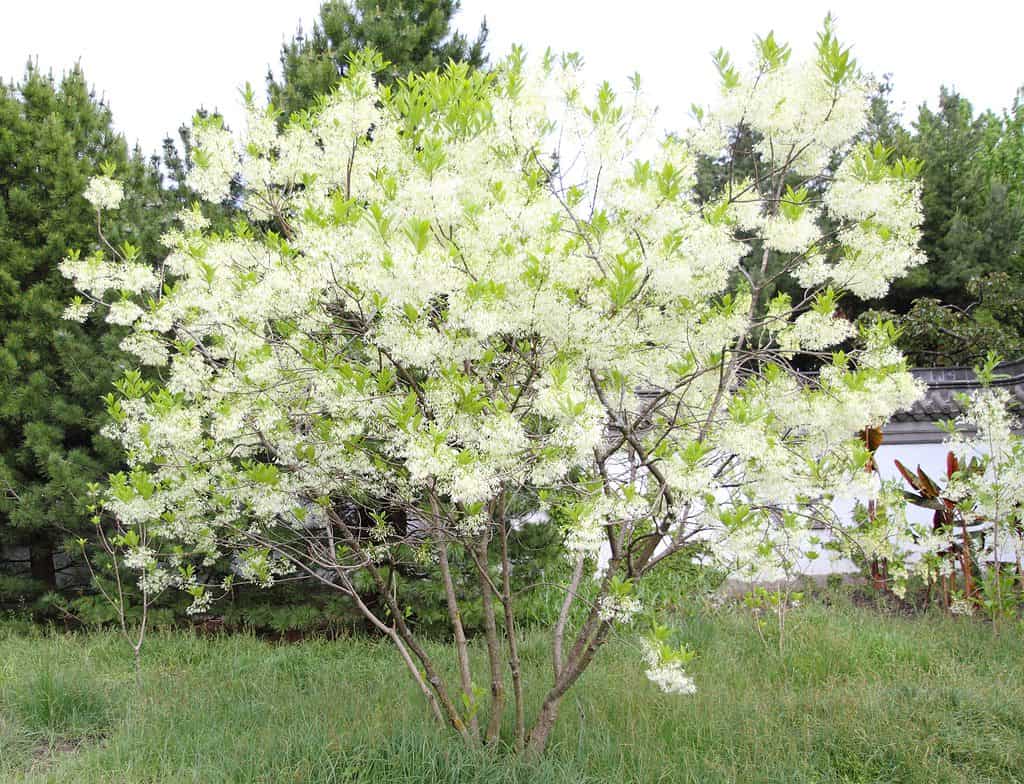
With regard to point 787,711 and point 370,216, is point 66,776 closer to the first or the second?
point 370,216

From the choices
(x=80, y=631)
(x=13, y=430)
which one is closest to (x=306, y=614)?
(x=80, y=631)

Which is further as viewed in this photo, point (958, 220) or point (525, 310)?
point (958, 220)

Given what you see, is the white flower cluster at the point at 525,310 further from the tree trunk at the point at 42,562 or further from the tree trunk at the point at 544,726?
the tree trunk at the point at 42,562

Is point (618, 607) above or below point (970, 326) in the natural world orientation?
below

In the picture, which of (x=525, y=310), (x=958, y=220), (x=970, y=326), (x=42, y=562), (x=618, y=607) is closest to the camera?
(x=525, y=310)

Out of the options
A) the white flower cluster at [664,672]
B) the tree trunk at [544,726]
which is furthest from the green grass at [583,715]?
the white flower cluster at [664,672]

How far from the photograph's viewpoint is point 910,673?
475 cm

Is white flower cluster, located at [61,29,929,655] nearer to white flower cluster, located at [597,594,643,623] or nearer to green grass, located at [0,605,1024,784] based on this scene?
white flower cluster, located at [597,594,643,623]

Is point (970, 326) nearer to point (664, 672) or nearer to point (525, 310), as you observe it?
point (664, 672)

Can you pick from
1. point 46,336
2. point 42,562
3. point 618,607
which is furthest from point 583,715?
point 46,336

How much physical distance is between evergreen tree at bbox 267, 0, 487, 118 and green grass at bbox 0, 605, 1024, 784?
14.9 feet

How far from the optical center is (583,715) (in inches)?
160

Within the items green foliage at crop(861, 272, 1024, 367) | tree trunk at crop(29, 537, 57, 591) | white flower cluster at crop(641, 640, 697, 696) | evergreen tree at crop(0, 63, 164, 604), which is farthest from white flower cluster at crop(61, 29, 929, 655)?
green foliage at crop(861, 272, 1024, 367)

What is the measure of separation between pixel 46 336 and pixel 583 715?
5502mm
